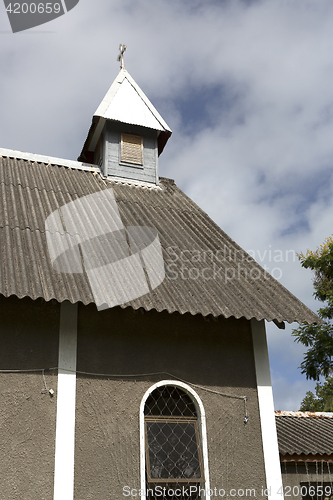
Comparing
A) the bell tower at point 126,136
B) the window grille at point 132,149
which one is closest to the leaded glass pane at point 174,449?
the bell tower at point 126,136

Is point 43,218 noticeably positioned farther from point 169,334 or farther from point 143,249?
point 169,334

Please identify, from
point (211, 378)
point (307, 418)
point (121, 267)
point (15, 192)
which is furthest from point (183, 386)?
point (307, 418)

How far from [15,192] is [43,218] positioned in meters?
0.93

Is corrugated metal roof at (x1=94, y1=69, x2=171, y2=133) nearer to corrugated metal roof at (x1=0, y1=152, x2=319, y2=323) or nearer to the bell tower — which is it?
the bell tower

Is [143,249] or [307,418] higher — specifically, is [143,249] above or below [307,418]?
above

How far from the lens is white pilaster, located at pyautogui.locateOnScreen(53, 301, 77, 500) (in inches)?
205

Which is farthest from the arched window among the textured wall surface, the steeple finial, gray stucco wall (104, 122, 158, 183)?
the steeple finial

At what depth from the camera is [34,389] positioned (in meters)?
5.48

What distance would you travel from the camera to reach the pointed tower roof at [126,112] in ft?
34.5

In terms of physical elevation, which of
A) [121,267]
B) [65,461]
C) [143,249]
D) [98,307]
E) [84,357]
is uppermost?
[143,249]

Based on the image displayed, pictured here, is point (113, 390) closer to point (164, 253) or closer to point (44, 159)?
point (164, 253)

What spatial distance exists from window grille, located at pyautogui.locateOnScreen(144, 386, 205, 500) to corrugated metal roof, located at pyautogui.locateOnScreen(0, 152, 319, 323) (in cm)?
138

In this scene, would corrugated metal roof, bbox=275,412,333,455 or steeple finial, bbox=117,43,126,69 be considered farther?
steeple finial, bbox=117,43,126,69

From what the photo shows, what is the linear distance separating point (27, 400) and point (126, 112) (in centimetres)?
730
